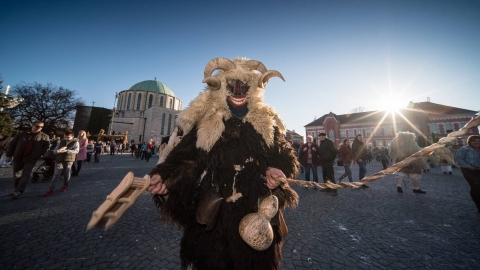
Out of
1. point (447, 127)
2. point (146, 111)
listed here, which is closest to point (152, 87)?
point (146, 111)

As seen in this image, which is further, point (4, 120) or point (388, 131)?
point (388, 131)

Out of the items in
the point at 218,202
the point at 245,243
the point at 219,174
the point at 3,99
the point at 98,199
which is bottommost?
the point at 98,199

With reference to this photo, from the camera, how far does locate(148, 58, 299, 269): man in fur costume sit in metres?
1.53

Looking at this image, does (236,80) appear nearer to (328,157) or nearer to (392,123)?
(328,157)

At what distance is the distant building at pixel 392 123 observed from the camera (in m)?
36.4

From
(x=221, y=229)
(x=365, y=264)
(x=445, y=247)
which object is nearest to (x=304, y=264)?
(x=365, y=264)

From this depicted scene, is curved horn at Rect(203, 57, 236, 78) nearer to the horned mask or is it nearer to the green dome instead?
the horned mask

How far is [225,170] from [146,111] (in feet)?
207

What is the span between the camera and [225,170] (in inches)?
67.3

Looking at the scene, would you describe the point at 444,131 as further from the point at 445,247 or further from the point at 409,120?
the point at 445,247

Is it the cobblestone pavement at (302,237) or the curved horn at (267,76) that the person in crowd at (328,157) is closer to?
the cobblestone pavement at (302,237)

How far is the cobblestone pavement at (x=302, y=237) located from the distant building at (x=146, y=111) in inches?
2090

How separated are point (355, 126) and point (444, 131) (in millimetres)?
15030

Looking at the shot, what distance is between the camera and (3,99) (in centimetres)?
1570
